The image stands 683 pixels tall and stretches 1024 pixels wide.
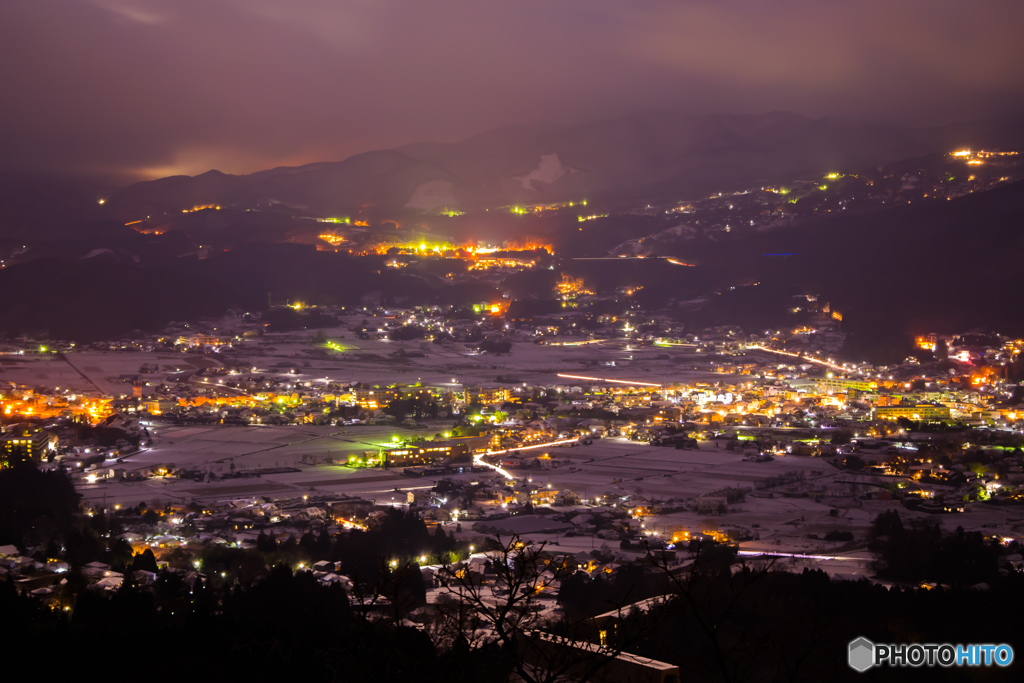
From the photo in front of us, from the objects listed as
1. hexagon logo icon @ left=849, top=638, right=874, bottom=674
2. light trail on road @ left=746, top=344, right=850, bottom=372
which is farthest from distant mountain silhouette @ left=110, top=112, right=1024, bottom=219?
hexagon logo icon @ left=849, top=638, right=874, bottom=674

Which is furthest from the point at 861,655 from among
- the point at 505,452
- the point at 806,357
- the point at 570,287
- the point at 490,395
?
the point at 570,287

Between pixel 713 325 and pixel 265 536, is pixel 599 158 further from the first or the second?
pixel 265 536

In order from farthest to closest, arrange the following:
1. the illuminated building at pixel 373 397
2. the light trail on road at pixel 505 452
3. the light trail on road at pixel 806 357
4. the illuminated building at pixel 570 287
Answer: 1. the illuminated building at pixel 570 287
2. the light trail on road at pixel 806 357
3. the illuminated building at pixel 373 397
4. the light trail on road at pixel 505 452

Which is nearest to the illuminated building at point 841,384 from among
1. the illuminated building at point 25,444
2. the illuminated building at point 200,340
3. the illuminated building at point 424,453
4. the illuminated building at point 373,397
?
the illuminated building at point 424,453

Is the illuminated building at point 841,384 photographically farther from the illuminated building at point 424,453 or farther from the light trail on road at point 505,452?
the illuminated building at point 424,453

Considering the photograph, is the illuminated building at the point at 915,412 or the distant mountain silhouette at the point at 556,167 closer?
the illuminated building at the point at 915,412

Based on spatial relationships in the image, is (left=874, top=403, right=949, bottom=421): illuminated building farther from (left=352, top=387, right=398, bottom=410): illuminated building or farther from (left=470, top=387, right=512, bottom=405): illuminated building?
(left=352, top=387, right=398, bottom=410): illuminated building
